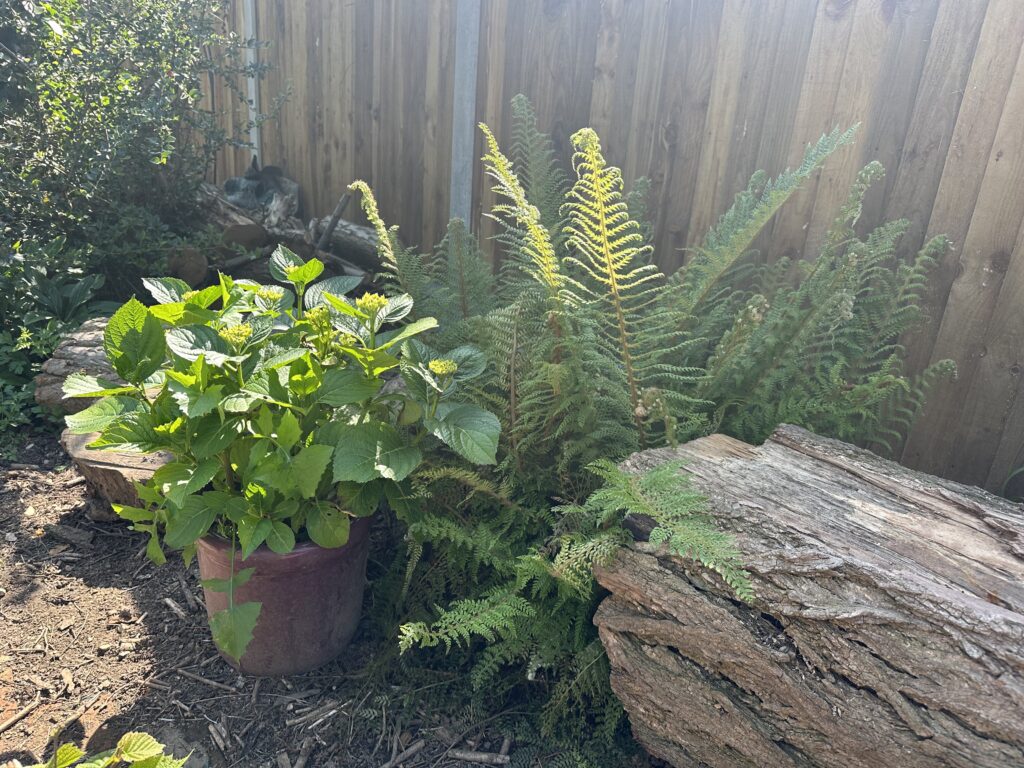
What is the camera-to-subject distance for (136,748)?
1479mm

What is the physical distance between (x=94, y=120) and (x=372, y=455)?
9.16 feet

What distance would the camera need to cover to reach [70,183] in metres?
3.59

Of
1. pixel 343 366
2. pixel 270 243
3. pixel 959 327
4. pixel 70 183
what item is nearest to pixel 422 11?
pixel 270 243

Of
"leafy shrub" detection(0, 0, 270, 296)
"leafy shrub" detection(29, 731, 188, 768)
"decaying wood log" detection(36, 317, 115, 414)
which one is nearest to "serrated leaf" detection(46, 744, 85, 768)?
"leafy shrub" detection(29, 731, 188, 768)

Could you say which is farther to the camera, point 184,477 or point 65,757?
point 184,477

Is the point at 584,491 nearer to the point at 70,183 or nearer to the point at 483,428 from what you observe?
the point at 483,428

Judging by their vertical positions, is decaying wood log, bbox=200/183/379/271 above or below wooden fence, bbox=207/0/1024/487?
below

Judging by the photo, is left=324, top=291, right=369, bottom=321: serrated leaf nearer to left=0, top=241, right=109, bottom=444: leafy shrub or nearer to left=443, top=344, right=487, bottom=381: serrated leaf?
left=443, top=344, right=487, bottom=381: serrated leaf

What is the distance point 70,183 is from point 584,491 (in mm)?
3068

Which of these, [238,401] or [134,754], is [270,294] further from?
[134,754]

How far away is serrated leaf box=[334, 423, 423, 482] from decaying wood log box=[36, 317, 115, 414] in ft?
5.14

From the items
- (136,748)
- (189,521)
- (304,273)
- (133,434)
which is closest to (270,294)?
(304,273)

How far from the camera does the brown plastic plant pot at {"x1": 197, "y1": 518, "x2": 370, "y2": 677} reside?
1.91m

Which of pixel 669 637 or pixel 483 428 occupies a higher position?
pixel 483 428
